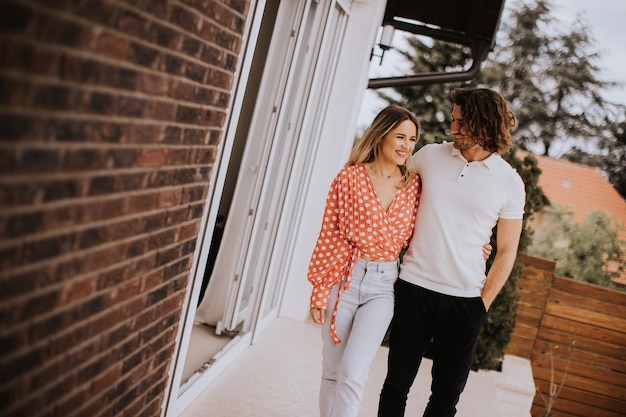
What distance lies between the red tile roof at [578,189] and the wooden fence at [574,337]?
37.8ft

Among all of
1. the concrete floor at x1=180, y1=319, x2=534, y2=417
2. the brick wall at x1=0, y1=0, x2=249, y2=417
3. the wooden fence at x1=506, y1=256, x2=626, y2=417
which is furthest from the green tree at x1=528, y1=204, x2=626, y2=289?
the brick wall at x1=0, y1=0, x2=249, y2=417

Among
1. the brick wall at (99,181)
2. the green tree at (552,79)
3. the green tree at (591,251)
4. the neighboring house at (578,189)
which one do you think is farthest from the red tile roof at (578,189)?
the brick wall at (99,181)

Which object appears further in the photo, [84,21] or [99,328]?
[99,328]

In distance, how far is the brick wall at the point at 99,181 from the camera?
45.8 inches

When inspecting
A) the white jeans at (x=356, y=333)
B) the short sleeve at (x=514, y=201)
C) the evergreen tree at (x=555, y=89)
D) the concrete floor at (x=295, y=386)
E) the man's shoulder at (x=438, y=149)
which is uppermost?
the evergreen tree at (x=555, y=89)

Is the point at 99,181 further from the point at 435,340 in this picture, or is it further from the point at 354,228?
the point at 435,340

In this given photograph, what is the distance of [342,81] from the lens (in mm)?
5270

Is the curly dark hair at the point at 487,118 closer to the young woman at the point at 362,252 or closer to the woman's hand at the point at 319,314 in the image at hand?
the young woman at the point at 362,252

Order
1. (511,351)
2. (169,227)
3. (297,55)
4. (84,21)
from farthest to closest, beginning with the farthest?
(511,351) < (297,55) < (169,227) < (84,21)

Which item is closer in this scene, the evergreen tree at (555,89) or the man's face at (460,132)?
the man's face at (460,132)

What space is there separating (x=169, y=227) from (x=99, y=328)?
1.47ft

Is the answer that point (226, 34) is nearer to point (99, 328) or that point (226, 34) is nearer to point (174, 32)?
point (174, 32)

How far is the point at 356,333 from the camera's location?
2.59 meters

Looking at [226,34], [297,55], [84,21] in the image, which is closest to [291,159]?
[297,55]
